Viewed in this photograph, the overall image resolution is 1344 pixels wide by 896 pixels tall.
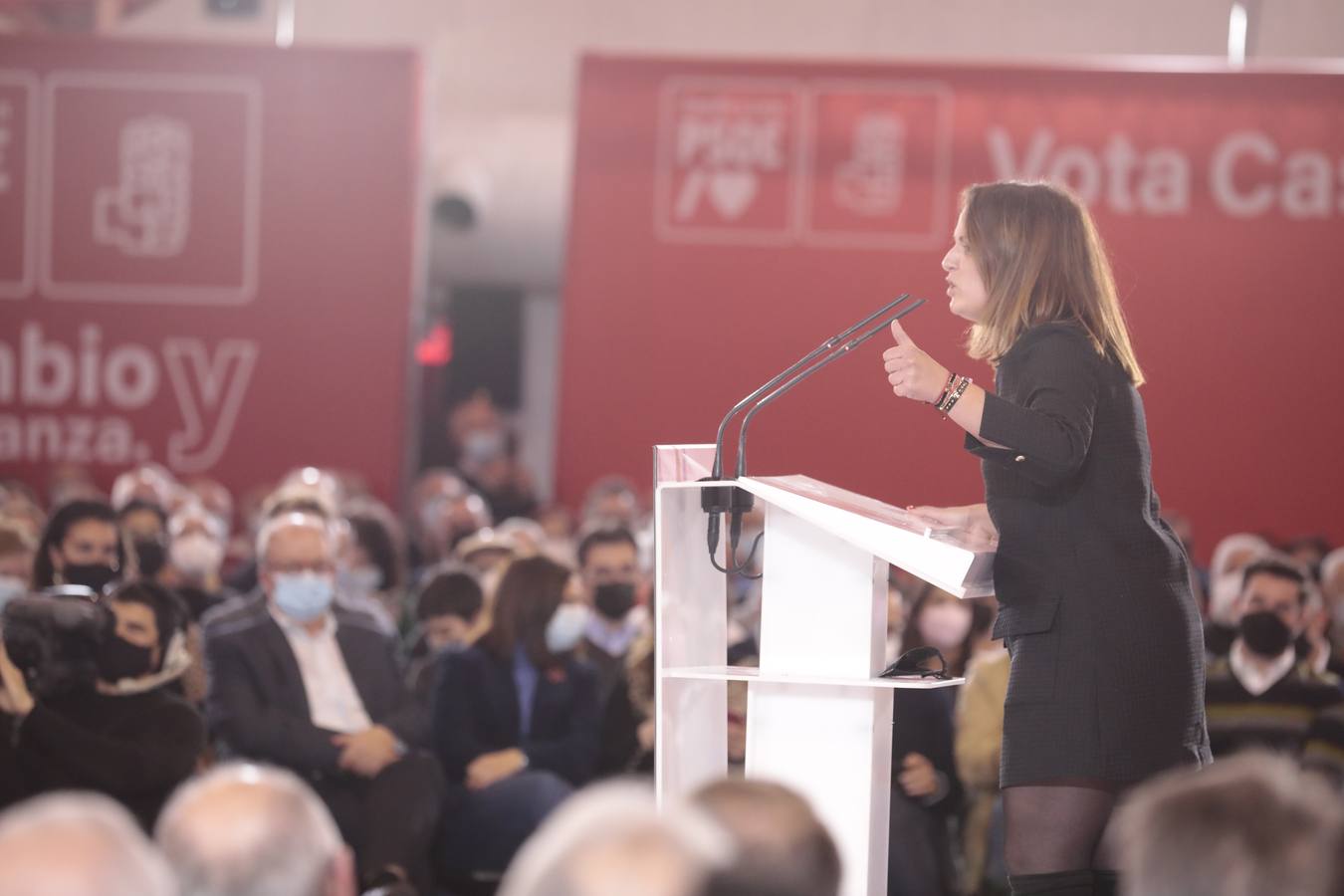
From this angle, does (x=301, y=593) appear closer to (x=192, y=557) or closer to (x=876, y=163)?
(x=192, y=557)

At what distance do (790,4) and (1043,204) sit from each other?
925cm

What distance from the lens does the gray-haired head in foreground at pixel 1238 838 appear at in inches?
50.8

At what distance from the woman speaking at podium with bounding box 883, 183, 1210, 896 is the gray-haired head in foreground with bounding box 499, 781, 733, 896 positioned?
3.51 feet

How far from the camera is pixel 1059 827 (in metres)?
2.26

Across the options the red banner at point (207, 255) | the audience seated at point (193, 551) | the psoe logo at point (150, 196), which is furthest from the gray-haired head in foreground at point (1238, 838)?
the psoe logo at point (150, 196)

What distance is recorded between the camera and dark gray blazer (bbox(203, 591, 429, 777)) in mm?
4250

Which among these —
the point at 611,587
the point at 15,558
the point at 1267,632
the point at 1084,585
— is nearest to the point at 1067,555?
the point at 1084,585

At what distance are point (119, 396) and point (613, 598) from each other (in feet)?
15.0

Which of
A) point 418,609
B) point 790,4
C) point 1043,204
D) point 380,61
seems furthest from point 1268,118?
point 1043,204

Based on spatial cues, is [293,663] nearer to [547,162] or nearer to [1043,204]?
[1043,204]

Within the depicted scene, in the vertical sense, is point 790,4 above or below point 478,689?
above

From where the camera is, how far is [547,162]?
10555 millimetres

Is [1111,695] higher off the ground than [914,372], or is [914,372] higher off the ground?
[914,372]

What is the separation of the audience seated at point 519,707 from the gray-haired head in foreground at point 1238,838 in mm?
3173
